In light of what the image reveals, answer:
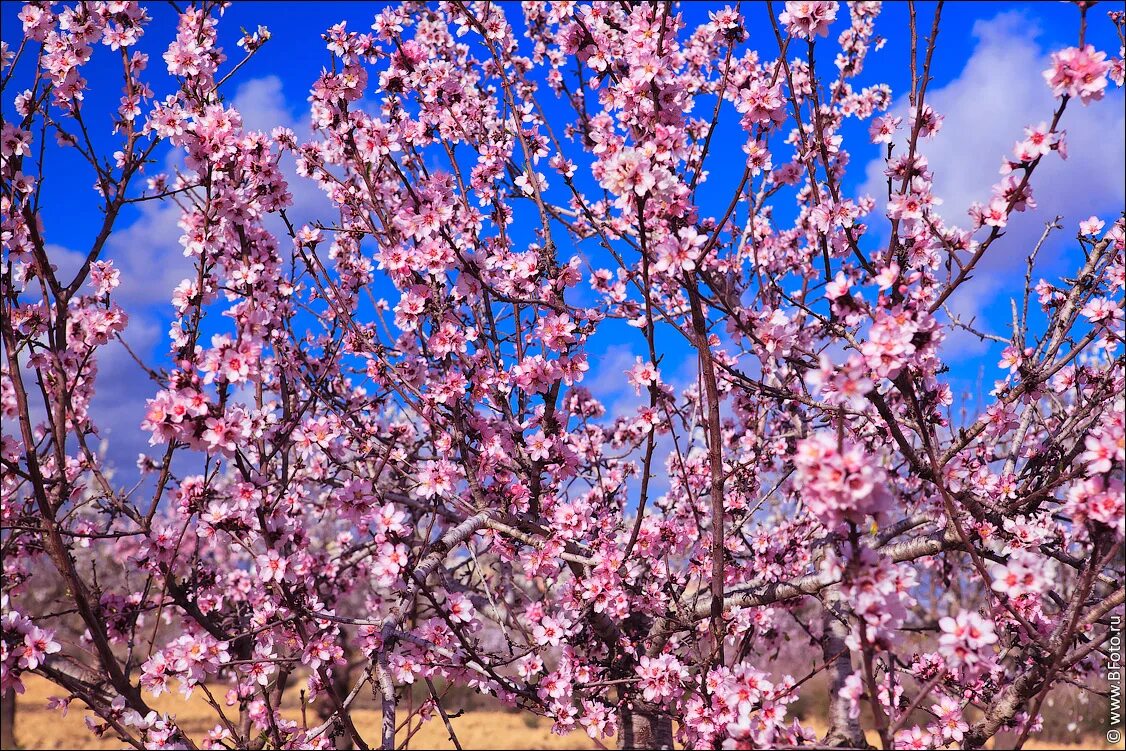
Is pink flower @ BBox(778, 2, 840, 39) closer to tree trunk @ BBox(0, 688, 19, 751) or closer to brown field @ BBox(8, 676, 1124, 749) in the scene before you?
brown field @ BBox(8, 676, 1124, 749)

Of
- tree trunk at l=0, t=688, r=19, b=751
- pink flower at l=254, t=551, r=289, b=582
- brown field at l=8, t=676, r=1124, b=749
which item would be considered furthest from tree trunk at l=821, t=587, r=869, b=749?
tree trunk at l=0, t=688, r=19, b=751

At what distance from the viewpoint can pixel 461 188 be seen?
13.3 ft

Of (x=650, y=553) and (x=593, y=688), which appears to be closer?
(x=593, y=688)

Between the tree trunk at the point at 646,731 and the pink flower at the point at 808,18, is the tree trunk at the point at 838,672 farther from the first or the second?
the pink flower at the point at 808,18

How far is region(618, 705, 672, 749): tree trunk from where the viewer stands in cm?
489

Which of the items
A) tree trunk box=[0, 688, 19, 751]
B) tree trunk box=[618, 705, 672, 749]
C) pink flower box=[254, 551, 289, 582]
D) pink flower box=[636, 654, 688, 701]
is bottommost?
tree trunk box=[618, 705, 672, 749]

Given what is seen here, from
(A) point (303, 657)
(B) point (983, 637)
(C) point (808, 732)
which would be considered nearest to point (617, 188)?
(B) point (983, 637)

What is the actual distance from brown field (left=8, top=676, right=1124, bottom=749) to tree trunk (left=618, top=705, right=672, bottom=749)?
1010 cm

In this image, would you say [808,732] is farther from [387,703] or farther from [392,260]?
[392,260]

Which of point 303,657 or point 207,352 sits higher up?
point 207,352

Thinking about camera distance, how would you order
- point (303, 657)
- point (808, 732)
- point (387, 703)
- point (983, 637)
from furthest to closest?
point (303, 657) → point (387, 703) → point (808, 732) → point (983, 637)

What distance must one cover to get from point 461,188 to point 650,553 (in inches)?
88.6

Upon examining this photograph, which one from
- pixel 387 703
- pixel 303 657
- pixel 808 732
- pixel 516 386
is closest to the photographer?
pixel 808 732

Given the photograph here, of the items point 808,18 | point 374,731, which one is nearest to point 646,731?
point 808,18
